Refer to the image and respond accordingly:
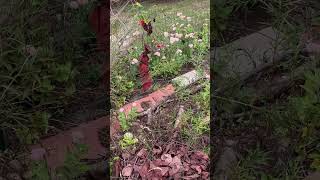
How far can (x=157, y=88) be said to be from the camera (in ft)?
11.0

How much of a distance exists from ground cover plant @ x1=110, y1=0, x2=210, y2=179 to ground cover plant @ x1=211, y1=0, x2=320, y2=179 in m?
0.13

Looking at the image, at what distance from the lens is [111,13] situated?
3.86 m

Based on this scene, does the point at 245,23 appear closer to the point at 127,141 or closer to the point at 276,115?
the point at 276,115

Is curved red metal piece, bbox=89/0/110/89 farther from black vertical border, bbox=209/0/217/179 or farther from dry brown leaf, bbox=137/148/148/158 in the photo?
dry brown leaf, bbox=137/148/148/158

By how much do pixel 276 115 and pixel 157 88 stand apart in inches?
27.7

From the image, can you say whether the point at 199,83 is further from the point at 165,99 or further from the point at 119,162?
the point at 119,162

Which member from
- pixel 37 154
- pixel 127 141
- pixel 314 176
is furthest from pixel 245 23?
pixel 37 154

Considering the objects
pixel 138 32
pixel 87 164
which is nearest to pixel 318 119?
pixel 87 164

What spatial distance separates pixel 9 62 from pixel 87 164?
2.29 feet

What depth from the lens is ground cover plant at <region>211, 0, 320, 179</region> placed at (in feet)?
9.06

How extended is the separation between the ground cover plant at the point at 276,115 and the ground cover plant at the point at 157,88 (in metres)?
0.13

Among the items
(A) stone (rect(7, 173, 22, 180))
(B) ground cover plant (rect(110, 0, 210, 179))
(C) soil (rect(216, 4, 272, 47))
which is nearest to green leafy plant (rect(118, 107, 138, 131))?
(B) ground cover plant (rect(110, 0, 210, 179))

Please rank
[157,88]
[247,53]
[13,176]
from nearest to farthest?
[13,176]
[157,88]
[247,53]

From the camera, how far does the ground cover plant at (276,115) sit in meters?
2.76
